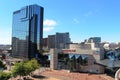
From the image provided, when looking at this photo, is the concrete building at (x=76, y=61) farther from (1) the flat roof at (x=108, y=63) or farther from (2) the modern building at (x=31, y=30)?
(2) the modern building at (x=31, y=30)

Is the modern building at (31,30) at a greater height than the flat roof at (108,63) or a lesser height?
greater

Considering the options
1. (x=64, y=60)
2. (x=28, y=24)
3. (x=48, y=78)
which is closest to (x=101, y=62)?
(x=64, y=60)

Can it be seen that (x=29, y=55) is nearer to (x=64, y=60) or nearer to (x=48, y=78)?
(x=64, y=60)

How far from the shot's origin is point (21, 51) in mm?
198125

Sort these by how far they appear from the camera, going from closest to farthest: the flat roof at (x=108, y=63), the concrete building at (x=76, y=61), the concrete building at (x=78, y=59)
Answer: the concrete building at (x=76, y=61) → the concrete building at (x=78, y=59) → the flat roof at (x=108, y=63)

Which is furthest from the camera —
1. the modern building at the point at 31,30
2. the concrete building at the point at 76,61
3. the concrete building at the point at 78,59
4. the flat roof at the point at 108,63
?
the modern building at the point at 31,30

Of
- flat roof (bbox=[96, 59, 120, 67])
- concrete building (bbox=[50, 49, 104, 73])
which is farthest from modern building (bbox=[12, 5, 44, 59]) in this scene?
flat roof (bbox=[96, 59, 120, 67])

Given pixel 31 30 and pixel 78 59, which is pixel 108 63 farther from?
pixel 31 30

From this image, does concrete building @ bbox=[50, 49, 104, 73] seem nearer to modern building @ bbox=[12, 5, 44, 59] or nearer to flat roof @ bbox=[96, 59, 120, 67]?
flat roof @ bbox=[96, 59, 120, 67]

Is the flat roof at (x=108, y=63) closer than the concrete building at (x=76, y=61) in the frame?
No

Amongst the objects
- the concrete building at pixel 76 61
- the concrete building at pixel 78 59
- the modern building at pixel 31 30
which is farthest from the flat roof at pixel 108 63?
the modern building at pixel 31 30

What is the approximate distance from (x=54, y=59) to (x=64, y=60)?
5539 millimetres

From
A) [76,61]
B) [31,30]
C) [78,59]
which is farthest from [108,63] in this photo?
[31,30]

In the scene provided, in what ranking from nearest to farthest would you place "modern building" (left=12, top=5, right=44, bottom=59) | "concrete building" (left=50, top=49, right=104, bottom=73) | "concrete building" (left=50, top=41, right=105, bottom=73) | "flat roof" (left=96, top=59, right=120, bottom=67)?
1. "concrete building" (left=50, top=49, right=104, bottom=73)
2. "concrete building" (left=50, top=41, right=105, bottom=73)
3. "flat roof" (left=96, top=59, right=120, bottom=67)
4. "modern building" (left=12, top=5, right=44, bottom=59)
